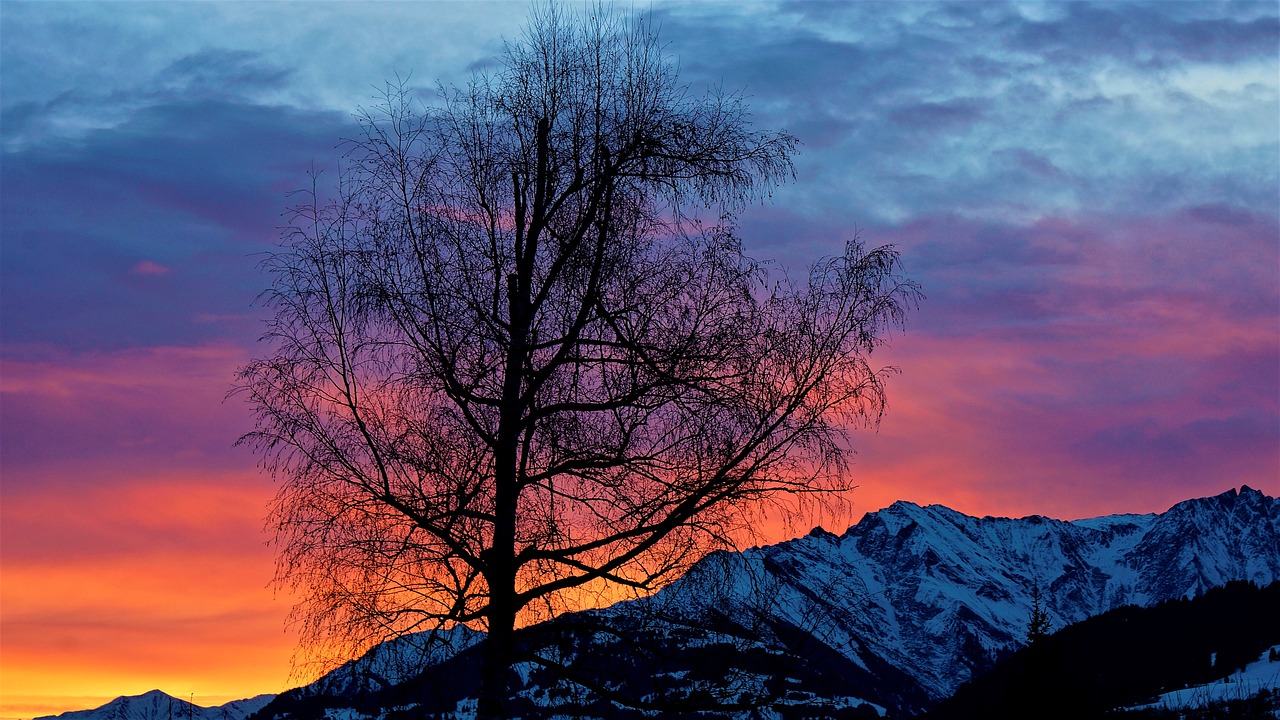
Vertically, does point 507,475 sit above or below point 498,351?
below

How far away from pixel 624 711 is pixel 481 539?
279cm

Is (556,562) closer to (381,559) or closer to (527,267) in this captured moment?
(381,559)

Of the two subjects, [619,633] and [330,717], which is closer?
[619,633]

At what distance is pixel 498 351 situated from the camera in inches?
547

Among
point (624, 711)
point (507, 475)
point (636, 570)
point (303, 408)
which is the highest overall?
point (303, 408)

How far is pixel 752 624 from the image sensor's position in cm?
1331

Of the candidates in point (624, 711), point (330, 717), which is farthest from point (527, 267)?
point (330, 717)

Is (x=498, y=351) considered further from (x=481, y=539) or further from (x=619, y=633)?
(x=619, y=633)

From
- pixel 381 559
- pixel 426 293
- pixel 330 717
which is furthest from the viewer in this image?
pixel 330 717

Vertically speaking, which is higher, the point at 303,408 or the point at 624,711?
the point at 303,408

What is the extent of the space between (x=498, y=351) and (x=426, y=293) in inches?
43.7

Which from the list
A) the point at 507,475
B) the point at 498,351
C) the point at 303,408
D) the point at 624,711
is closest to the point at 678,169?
the point at 498,351

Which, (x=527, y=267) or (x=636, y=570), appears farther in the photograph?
(x=527, y=267)

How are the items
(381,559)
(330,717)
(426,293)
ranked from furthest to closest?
(330,717) < (426,293) < (381,559)
